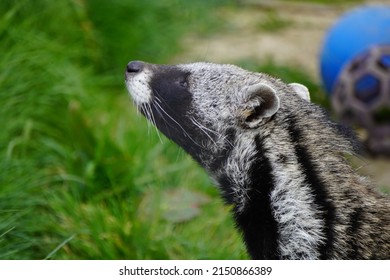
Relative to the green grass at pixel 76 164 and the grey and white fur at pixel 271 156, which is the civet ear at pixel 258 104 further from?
the green grass at pixel 76 164

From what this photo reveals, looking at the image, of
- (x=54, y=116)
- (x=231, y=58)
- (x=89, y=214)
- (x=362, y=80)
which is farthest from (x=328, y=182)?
(x=231, y=58)

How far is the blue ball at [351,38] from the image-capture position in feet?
23.3

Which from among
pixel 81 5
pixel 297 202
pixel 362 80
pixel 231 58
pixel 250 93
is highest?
pixel 250 93

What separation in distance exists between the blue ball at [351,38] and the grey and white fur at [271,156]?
11.0ft

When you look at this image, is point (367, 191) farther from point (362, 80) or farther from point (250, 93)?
point (362, 80)

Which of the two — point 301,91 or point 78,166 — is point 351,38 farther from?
point 301,91

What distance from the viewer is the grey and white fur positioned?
345cm

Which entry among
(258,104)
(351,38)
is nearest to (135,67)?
(258,104)

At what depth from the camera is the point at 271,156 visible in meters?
3.56

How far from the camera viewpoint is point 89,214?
450cm

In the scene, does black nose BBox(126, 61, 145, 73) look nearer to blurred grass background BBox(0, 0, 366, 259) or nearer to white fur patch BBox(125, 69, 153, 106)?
white fur patch BBox(125, 69, 153, 106)

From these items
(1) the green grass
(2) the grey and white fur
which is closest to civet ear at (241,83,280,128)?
(2) the grey and white fur

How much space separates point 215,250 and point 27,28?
229cm

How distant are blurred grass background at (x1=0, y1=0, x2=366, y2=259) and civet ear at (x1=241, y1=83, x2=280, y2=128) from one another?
1.94 feet
